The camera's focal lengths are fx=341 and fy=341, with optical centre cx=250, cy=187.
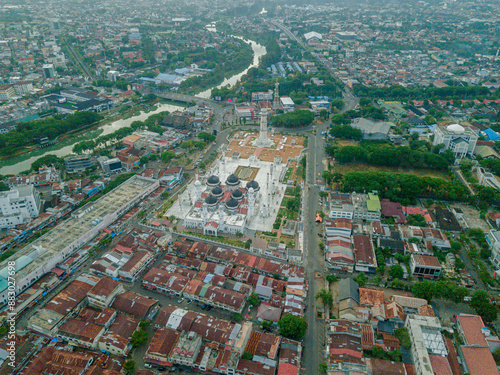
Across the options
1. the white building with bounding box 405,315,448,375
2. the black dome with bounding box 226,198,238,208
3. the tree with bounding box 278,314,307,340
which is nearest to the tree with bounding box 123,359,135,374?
the tree with bounding box 278,314,307,340

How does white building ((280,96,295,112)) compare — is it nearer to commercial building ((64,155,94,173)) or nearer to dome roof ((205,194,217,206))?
dome roof ((205,194,217,206))

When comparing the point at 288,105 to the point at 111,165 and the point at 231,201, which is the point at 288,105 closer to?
the point at 231,201

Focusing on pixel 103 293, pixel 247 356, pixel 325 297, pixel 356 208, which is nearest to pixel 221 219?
pixel 103 293

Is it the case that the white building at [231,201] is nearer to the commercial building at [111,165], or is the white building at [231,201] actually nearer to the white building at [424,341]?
the commercial building at [111,165]

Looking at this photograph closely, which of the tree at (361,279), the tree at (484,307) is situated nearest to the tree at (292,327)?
the tree at (361,279)

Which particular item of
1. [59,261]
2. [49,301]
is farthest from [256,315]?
[59,261]

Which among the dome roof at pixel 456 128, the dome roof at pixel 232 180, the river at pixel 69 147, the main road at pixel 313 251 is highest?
the dome roof at pixel 456 128
